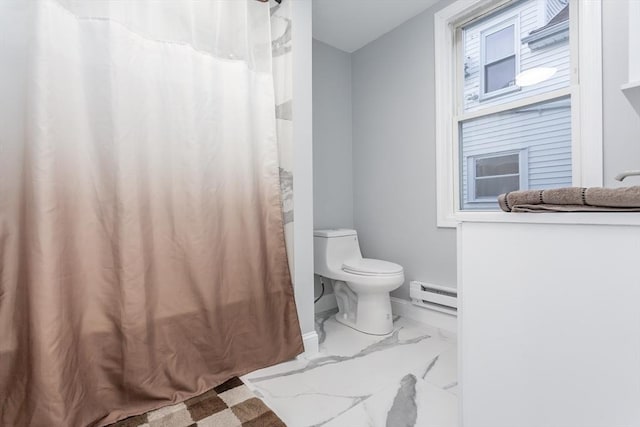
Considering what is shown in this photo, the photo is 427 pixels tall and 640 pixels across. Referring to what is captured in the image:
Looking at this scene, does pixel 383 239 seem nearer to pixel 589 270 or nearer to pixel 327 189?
pixel 327 189

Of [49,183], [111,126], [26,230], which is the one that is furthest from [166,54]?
[26,230]

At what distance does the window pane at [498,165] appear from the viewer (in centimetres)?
187

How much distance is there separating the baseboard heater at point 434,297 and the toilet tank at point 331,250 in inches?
20.6

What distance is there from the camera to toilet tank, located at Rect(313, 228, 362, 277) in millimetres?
2150

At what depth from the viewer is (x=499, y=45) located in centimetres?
193

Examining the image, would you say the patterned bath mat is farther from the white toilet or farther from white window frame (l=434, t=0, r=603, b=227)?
white window frame (l=434, t=0, r=603, b=227)

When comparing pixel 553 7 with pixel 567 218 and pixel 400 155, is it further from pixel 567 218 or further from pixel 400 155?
pixel 567 218

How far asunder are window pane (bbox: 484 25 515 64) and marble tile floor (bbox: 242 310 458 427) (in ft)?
6.00

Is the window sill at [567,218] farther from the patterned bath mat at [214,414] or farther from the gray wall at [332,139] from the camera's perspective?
the gray wall at [332,139]

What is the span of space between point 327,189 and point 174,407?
1.76m

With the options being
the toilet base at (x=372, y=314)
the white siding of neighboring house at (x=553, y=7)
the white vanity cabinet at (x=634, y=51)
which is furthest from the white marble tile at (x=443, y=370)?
the white siding of neighboring house at (x=553, y=7)

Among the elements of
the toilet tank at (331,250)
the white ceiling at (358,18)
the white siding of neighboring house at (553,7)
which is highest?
the white ceiling at (358,18)

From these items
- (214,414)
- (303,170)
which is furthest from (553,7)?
(214,414)

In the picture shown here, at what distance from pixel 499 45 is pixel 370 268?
1.65 metres
